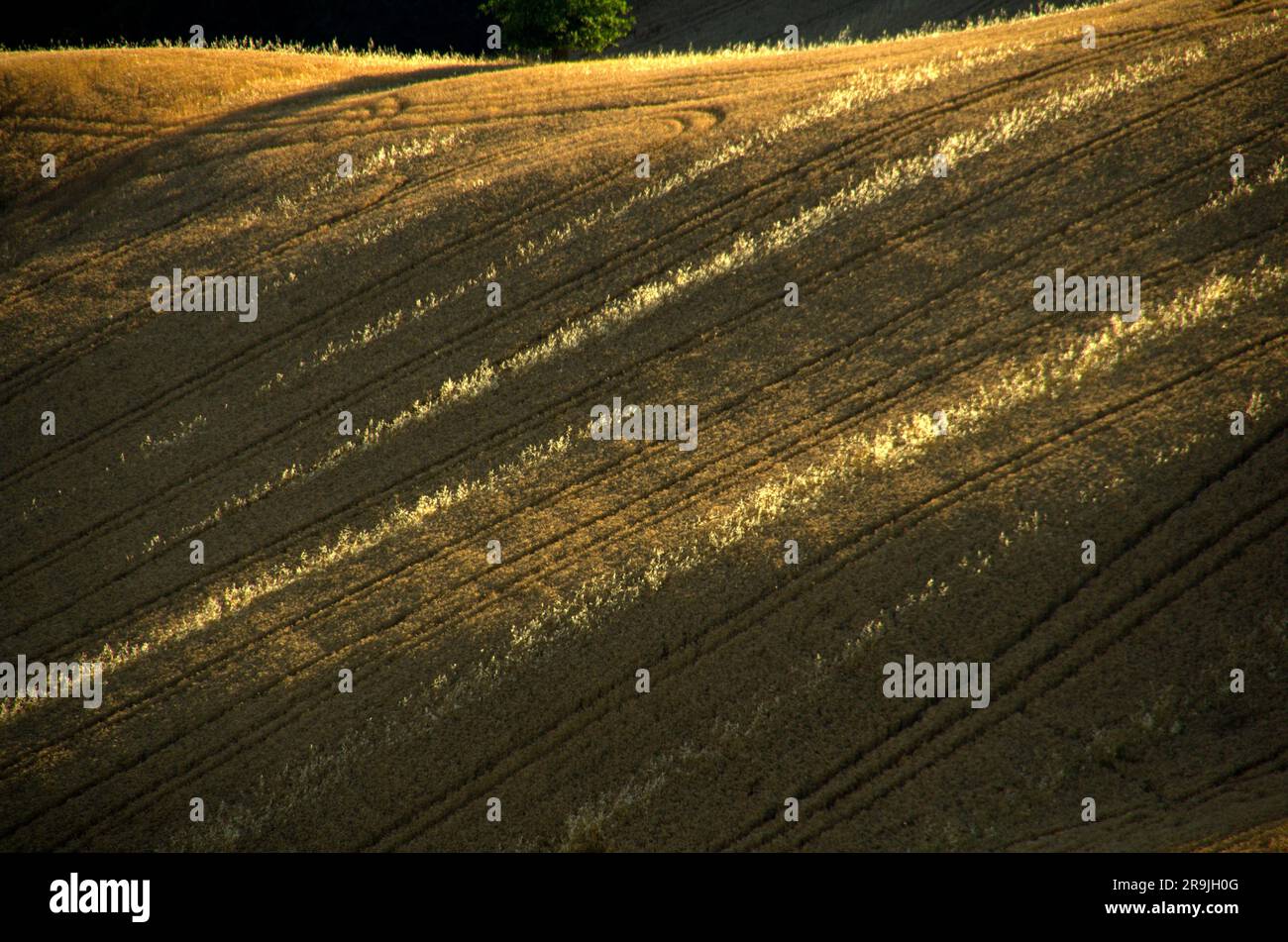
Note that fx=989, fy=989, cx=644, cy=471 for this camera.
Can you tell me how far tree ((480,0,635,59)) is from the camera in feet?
93.4

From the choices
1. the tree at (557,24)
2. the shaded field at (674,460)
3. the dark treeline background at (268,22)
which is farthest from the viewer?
the dark treeline background at (268,22)

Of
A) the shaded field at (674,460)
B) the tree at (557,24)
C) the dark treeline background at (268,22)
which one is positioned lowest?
the shaded field at (674,460)

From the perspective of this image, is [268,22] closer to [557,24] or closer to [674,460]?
[557,24]

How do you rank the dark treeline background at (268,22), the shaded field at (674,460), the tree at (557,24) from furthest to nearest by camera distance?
the dark treeline background at (268,22), the tree at (557,24), the shaded field at (674,460)

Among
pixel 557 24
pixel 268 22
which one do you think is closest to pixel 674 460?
pixel 557 24

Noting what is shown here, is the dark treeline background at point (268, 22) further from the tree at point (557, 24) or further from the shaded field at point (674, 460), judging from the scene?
the shaded field at point (674, 460)

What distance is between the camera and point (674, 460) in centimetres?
1466

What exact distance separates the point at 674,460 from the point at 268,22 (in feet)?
120

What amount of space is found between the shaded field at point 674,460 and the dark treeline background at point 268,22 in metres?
20.8

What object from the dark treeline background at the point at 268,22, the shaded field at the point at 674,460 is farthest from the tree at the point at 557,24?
the dark treeline background at the point at 268,22

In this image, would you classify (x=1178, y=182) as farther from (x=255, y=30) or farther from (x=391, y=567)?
(x=255, y=30)

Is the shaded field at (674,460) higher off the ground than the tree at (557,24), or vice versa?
the tree at (557,24)

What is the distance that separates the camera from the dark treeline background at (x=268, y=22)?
40.5m

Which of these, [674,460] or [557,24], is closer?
[674,460]
